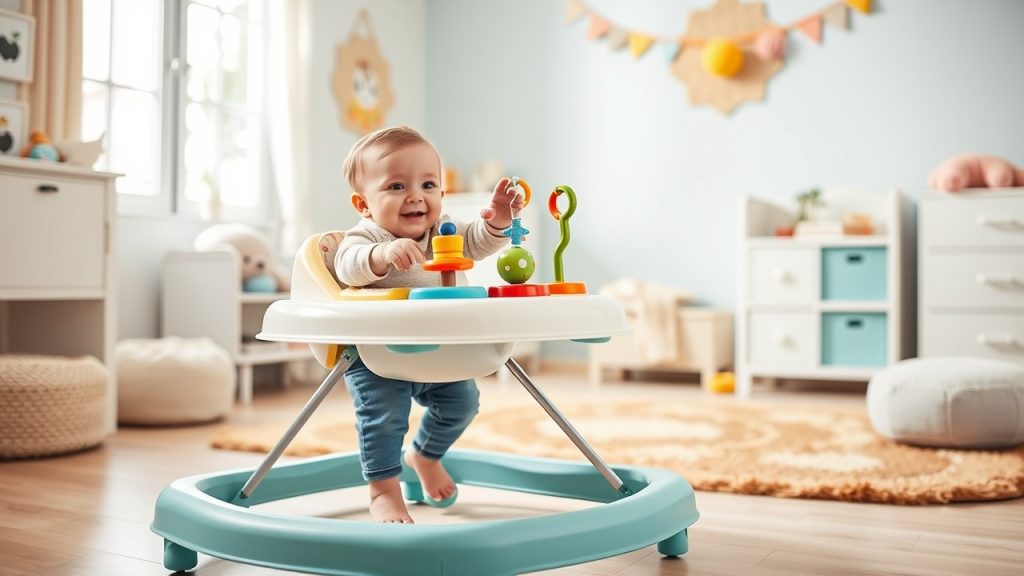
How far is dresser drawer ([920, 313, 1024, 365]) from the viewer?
297cm

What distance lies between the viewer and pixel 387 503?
1.33 meters

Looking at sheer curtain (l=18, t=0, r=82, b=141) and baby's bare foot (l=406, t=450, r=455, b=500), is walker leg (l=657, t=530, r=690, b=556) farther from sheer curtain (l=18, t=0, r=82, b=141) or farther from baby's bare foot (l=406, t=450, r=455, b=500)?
sheer curtain (l=18, t=0, r=82, b=141)

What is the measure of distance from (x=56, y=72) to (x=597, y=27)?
7.82ft

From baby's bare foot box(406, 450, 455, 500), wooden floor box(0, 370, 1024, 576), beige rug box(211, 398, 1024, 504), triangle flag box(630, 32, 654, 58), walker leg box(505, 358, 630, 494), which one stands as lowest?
wooden floor box(0, 370, 1024, 576)

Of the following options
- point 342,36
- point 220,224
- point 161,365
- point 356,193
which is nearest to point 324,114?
point 342,36

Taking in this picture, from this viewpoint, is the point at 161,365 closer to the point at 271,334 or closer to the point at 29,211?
the point at 29,211

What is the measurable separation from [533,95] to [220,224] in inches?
66.6

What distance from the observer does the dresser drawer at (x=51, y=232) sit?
224cm

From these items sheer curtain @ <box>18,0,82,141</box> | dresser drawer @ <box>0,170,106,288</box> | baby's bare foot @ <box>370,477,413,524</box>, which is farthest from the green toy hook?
sheer curtain @ <box>18,0,82,141</box>

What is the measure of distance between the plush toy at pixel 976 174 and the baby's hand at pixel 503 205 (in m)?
2.27

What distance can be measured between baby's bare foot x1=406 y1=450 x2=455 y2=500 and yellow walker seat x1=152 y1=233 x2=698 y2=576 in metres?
0.28

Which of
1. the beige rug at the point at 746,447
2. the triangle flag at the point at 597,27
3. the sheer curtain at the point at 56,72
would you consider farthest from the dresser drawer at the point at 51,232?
the triangle flag at the point at 597,27

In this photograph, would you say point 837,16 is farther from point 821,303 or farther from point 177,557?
point 177,557

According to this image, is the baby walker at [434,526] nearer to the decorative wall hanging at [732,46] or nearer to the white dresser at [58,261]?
the white dresser at [58,261]
